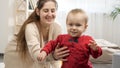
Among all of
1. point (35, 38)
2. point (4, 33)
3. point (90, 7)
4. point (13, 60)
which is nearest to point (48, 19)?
point (35, 38)

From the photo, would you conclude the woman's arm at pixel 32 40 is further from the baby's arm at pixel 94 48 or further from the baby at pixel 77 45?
the baby's arm at pixel 94 48

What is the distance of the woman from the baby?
0.23 meters

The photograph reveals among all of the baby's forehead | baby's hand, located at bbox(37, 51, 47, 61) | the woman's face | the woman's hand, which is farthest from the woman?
the baby's forehead

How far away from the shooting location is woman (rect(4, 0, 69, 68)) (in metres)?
1.59

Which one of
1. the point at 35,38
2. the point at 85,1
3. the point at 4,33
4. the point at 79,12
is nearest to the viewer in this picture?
the point at 79,12

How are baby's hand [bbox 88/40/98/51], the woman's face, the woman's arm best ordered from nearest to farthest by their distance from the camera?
baby's hand [bbox 88/40/98/51] → the woman's arm → the woman's face

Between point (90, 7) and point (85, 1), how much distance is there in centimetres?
15

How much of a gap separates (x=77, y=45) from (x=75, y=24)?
11 cm

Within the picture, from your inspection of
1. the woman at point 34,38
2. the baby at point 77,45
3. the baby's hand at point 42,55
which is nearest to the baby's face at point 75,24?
the baby at point 77,45

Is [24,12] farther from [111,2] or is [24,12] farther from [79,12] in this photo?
[79,12]

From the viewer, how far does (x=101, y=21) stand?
448cm

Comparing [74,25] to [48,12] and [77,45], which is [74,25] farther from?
[48,12]

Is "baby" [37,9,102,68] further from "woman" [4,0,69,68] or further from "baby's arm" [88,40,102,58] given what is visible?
"woman" [4,0,69,68]

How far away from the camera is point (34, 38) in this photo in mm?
1577
